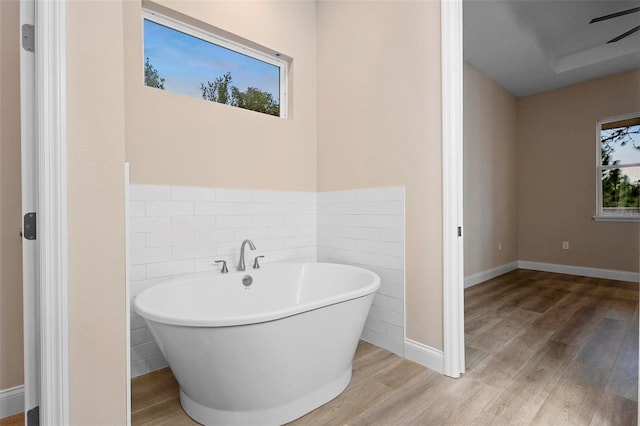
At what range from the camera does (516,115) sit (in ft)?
17.2

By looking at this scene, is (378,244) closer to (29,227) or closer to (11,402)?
(29,227)

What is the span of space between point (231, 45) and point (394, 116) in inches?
57.2

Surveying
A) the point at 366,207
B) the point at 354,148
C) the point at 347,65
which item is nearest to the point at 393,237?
the point at 366,207

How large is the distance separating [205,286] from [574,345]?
2.76 m

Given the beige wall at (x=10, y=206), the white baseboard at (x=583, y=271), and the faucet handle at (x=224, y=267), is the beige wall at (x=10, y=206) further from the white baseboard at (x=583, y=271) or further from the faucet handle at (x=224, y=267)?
the white baseboard at (x=583, y=271)

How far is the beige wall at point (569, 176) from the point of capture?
4.36 m

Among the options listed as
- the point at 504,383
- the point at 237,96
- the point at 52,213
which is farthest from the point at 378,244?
the point at 52,213

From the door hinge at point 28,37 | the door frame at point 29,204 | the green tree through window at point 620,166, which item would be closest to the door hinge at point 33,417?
the door frame at point 29,204

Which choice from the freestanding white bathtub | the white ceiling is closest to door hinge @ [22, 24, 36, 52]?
the freestanding white bathtub

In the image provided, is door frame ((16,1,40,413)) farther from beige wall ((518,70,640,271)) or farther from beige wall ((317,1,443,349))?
beige wall ((518,70,640,271))

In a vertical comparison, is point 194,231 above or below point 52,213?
below

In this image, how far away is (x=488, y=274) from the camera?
14.5 feet

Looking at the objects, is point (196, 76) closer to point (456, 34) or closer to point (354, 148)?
point (354, 148)

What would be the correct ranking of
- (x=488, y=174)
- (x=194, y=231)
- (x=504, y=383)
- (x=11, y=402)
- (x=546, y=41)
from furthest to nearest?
(x=488, y=174) < (x=546, y=41) < (x=194, y=231) < (x=504, y=383) < (x=11, y=402)
